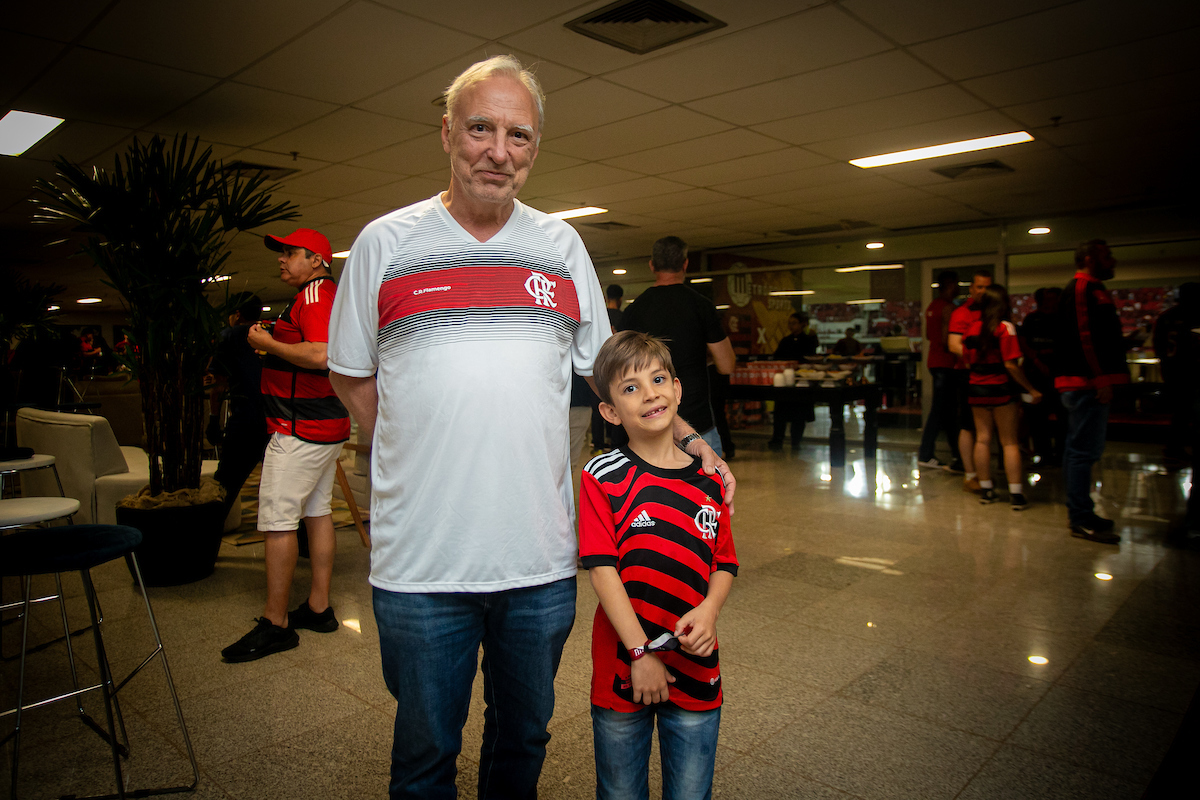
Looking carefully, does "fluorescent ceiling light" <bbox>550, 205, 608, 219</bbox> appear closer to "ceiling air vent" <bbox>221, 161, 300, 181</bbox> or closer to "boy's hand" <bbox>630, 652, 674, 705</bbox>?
"ceiling air vent" <bbox>221, 161, 300, 181</bbox>

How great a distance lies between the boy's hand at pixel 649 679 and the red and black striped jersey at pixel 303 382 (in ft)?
5.93

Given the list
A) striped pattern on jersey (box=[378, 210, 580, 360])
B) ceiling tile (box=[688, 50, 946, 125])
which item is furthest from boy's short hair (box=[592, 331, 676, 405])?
ceiling tile (box=[688, 50, 946, 125])

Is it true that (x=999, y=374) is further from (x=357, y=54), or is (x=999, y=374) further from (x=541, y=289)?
(x=541, y=289)

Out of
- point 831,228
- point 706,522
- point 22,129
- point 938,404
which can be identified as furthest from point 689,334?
point 831,228

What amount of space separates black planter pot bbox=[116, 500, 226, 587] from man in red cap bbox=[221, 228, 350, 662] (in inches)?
38.7

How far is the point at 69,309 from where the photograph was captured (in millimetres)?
18562

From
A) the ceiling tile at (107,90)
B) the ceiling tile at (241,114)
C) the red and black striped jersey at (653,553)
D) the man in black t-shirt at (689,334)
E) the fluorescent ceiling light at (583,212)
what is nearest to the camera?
the red and black striped jersey at (653,553)

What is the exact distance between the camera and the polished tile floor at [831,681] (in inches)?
74.5

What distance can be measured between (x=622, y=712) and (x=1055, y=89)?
15.2ft

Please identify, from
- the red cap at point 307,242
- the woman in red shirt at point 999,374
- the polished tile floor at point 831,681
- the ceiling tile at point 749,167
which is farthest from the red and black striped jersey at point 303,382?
Result: the woman in red shirt at point 999,374

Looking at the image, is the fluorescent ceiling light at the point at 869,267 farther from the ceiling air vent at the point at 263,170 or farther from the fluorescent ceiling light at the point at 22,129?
the fluorescent ceiling light at the point at 22,129

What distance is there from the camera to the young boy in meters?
1.26

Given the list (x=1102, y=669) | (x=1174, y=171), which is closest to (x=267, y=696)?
(x=1102, y=669)

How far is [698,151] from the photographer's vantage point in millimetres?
5527
